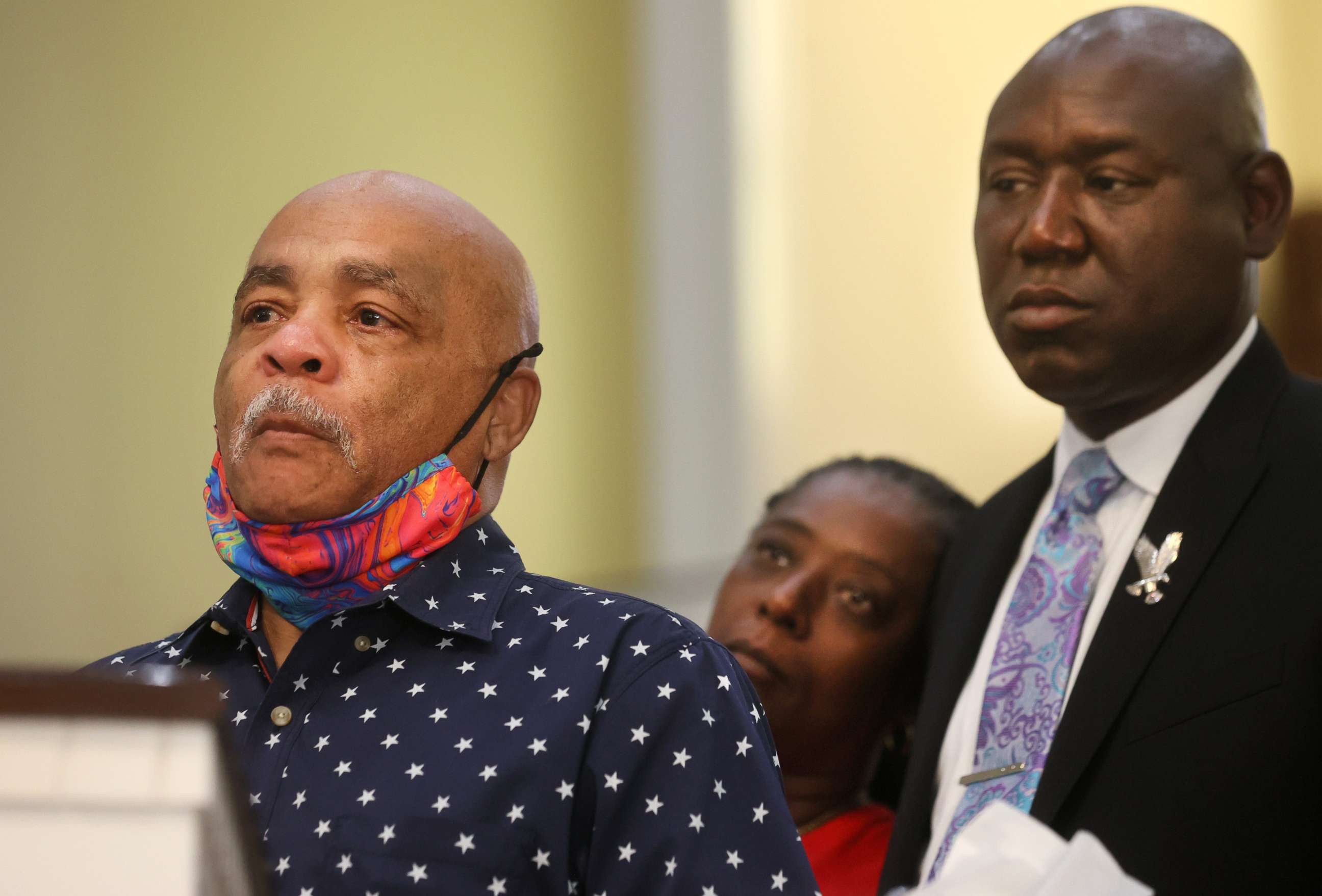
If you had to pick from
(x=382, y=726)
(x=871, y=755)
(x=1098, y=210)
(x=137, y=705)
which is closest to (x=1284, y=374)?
(x=1098, y=210)

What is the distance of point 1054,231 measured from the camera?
2.38 metres

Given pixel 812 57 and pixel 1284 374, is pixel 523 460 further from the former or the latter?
pixel 1284 374

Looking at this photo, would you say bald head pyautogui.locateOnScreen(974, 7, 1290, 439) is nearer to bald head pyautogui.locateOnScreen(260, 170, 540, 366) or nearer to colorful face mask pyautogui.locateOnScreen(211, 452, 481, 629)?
bald head pyautogui.locateOnScreen(260, 170, 540, 366)

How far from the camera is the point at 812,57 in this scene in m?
5.01

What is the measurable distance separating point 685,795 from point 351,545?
0.46 m

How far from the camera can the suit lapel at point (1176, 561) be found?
2.16 m

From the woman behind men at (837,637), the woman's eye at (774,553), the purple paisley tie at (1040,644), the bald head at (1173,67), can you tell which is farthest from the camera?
the woman's eye at (774,553)

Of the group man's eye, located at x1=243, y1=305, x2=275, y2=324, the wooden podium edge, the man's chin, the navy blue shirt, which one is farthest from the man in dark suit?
the wooden podium edge

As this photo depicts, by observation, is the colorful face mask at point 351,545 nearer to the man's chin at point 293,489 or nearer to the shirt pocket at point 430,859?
the man's chin at point 293,489

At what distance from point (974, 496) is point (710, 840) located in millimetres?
3712

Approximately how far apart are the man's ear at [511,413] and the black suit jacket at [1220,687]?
900 mm

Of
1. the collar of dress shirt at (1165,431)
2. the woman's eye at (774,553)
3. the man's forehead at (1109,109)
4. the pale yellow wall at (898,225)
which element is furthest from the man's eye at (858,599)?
the pale yellow wall at (898,225)

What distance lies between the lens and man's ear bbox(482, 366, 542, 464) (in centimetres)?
186

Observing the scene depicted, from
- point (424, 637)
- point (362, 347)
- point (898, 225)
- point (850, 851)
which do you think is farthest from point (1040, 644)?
point (898, 225)
